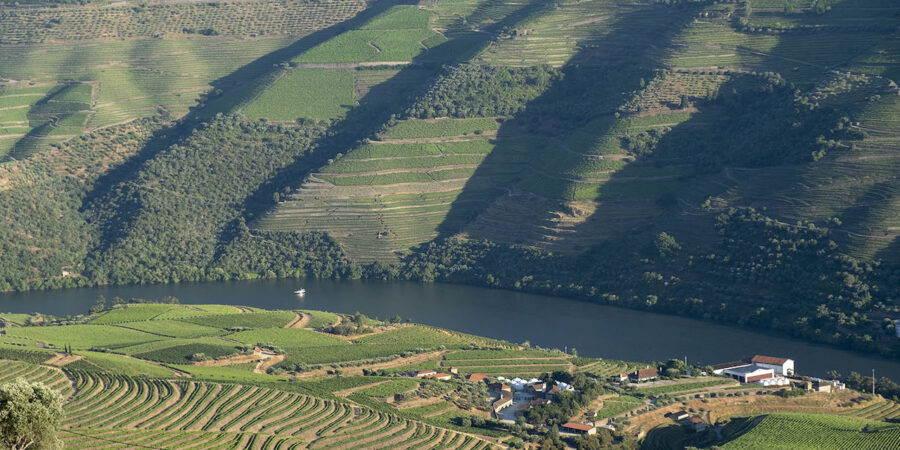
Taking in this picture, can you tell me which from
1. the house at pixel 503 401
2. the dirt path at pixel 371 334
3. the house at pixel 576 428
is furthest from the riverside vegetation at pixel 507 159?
the house at pixel 576 428

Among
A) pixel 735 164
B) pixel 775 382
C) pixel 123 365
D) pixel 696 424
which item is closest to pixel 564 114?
pixel 735 164

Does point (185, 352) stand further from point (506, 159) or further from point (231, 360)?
point (506, 159)

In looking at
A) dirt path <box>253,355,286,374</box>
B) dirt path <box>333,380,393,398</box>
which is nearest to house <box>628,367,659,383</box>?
dirt path <box>333,380,393,398</box>

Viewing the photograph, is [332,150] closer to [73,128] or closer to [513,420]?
[73,128]

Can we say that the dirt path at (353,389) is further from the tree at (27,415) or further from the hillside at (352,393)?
the tree at (27,415)

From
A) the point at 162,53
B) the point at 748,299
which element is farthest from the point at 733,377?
the point at 162,53

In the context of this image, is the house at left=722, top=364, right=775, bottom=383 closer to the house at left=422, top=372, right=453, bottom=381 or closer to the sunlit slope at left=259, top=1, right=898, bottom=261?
the house at left=422, top=372, right=453, bottom=381
